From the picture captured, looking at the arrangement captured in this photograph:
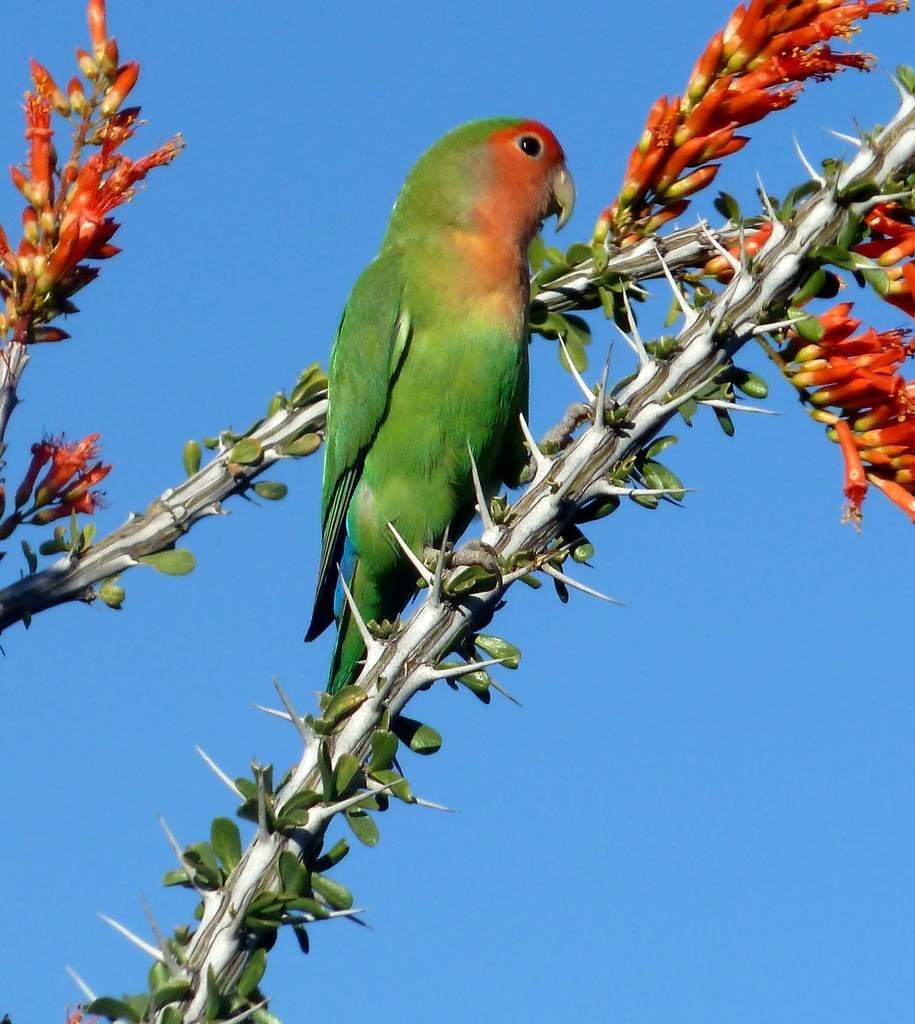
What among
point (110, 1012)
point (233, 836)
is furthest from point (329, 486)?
point (110, 1012)

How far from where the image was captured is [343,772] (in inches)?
112

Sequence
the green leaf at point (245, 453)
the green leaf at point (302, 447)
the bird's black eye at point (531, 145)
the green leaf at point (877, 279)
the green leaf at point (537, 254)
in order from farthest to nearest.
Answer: the bird's black eye at point (531, 145), the green leaf at point (537, 254), the green leaf at point (302, 447), the green leaf at point (245, 453), the green leaf at point (877, 279)

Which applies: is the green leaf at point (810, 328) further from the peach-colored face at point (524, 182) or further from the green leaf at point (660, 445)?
the peach-colored face at point (524, 182)

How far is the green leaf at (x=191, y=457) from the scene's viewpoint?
4199mm

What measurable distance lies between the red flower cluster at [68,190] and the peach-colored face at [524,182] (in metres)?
2.15

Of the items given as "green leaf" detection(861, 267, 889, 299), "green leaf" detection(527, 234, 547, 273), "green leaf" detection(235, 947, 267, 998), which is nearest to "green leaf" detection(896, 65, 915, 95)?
"green leaf" detection(861, 267, 889, 299)

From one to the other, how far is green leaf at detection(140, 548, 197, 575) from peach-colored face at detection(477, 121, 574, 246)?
2652 mm

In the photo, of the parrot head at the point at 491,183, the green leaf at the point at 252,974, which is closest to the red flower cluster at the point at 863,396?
the green leaf at the point at 252,974

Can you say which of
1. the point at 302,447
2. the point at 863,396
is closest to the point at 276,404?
Answer: the point at 302,447

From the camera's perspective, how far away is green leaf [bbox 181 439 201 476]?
4199 mm

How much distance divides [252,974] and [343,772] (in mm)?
457

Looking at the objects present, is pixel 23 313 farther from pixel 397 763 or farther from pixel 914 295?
pixel 914 295

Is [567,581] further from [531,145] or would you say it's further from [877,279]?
[531,145]

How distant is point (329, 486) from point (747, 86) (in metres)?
2.55
